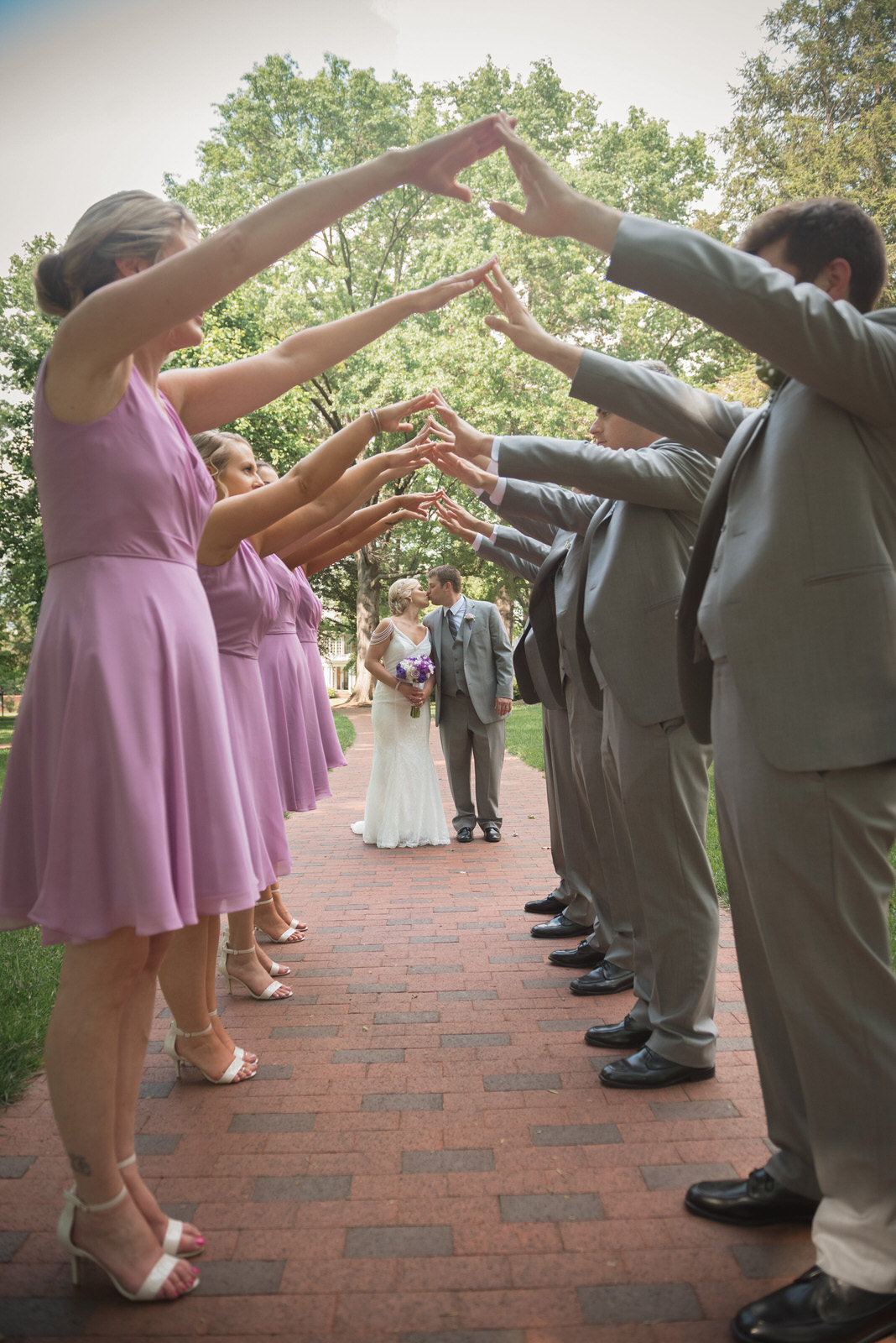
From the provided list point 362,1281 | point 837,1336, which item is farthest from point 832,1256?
point 362,1281

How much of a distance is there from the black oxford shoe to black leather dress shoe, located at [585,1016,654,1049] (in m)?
2.28

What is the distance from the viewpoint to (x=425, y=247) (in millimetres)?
26859

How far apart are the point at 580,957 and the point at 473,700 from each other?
4390 millimetres

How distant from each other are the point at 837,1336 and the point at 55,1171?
2.23m

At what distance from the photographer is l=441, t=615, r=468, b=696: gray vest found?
9391 mm

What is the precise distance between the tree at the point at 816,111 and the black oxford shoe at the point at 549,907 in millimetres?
22115

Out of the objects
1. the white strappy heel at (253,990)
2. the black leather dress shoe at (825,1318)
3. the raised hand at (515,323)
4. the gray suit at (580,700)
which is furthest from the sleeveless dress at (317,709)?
the black leather dress shoe at (825,1318)

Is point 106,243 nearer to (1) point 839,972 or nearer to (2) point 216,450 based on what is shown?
(2) point 216,450

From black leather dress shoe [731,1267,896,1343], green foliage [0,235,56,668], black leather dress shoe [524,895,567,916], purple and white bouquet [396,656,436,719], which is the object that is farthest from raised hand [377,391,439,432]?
green foliage [0,235,56,668]

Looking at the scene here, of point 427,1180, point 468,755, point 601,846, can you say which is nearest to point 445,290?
point 601,846

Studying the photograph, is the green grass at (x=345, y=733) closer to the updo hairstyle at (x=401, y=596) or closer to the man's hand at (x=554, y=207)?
the updo hairstyle at (x=401, y=596)

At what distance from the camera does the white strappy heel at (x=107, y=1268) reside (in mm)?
2312

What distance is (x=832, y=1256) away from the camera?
6.95ft

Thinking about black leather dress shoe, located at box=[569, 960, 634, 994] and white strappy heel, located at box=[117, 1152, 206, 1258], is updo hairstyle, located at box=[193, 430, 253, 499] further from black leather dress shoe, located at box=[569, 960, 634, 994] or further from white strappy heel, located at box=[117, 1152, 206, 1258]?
black leather dress shoe, located at box=[569, 960, 634, 994]
